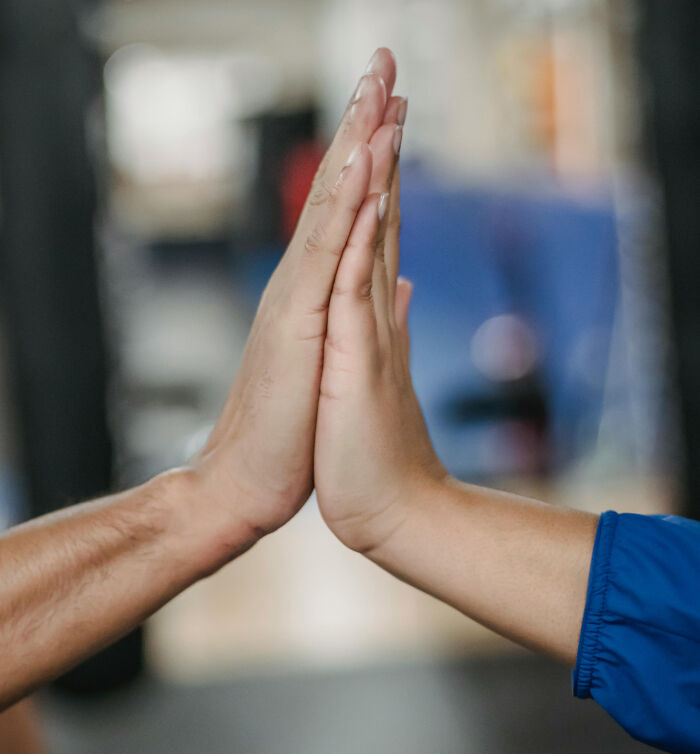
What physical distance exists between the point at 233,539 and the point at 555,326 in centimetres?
215

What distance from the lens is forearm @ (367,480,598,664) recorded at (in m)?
0.78

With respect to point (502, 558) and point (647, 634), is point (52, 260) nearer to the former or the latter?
point (502, 558)

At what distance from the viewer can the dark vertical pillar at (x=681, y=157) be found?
7.84ft

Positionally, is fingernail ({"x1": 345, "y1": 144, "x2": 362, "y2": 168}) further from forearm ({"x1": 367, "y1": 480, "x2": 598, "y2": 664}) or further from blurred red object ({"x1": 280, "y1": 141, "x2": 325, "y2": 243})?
blurred red object ({"x1": 280, "y1": 141, "x2": 325, "y2": 243})

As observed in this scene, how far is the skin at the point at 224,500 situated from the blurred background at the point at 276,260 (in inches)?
44.9

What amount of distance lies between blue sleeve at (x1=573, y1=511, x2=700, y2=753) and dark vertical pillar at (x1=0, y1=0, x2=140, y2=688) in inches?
62.9

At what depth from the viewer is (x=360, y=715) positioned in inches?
77.5

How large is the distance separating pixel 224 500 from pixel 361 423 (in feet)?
0.56

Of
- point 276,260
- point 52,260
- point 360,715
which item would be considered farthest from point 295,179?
point 360,715

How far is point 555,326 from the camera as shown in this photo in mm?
2846

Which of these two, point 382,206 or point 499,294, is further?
point 499,294

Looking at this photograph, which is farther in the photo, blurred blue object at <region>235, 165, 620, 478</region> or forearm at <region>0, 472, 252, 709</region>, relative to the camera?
blurred blue object at <region>235, 165, 620, 478</region>

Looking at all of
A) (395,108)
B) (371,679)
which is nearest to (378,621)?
(371,679)

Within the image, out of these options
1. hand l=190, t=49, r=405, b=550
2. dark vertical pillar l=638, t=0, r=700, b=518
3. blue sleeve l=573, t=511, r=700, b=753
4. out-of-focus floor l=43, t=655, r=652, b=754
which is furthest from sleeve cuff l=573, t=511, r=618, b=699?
dark vertical pillar l=638, t=0, r=700, b=518
